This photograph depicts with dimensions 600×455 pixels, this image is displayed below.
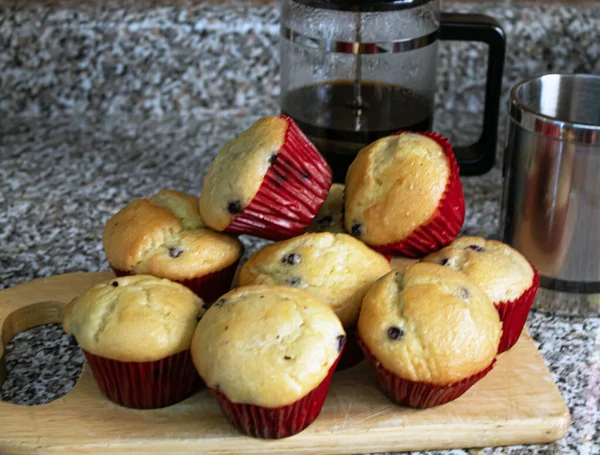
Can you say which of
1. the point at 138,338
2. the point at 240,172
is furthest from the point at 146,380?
the point at 240,172

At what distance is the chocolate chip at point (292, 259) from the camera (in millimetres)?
910

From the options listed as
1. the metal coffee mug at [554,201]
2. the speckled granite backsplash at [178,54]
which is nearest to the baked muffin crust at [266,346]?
the metal coffee mug at [554,201]

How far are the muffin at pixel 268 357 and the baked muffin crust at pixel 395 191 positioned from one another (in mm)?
152

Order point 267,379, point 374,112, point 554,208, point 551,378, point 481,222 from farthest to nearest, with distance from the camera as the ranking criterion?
point 481,222, point 374,112, point 554,208, point 551,378, point 267,379

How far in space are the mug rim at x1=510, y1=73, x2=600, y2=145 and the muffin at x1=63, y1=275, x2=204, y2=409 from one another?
49 centimetres

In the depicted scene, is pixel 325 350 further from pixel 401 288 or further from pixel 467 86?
pixel 467 86

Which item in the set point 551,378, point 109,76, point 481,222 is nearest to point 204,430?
point 551,378

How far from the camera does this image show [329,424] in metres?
0.84

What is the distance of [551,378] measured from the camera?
2.99 feet

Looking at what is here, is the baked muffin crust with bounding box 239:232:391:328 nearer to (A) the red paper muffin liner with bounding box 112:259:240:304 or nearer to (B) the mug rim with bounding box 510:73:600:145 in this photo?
(A) the red paper muffin liner with bounding box 112:259:240:304

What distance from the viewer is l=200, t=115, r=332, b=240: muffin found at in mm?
916

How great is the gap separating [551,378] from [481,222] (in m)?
0.47

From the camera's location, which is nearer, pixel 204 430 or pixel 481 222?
pixel 204 430

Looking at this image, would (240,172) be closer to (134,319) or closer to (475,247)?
(134,319)
